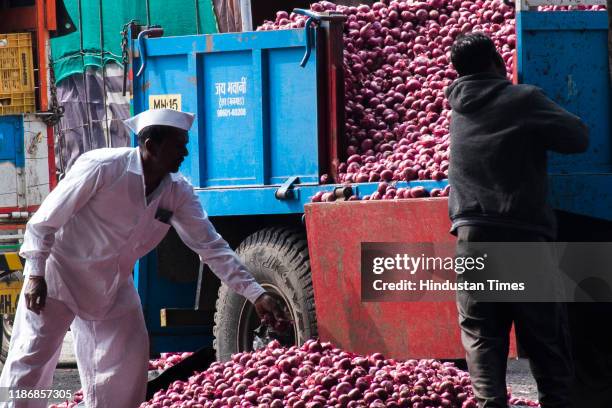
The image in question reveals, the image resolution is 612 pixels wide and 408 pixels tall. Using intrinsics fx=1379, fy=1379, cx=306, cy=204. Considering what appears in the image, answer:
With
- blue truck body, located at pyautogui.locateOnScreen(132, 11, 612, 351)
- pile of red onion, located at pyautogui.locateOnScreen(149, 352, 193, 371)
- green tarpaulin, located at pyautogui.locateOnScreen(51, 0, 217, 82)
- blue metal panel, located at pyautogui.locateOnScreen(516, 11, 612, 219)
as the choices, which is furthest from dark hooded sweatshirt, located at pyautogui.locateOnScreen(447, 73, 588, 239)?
green tarpaulin, located at pyautogui.locateOnScreen(51, 0, 217, 82)

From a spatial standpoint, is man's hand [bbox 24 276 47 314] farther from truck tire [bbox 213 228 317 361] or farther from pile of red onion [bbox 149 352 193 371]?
pile of red onion [bbox 149 352 193 371]

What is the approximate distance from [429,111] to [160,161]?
8.54 ft

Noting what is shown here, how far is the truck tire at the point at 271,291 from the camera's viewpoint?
27.6 ft

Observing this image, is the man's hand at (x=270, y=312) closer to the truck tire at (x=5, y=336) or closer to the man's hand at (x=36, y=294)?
the man's hand at (x=36, y=294)

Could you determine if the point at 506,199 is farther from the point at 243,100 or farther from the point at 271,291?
the point at 243,100

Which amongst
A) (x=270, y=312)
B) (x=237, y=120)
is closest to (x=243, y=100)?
(x=237, y=120)

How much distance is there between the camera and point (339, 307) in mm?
7980

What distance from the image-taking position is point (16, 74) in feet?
40.3

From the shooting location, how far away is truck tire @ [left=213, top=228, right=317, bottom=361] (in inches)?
331

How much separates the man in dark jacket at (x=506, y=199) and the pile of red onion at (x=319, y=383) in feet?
3.39

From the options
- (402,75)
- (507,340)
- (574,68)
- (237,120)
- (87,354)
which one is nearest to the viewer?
(507,340)

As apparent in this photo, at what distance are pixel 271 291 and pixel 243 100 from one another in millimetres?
1264

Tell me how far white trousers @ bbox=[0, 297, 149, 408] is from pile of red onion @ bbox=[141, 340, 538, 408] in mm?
953

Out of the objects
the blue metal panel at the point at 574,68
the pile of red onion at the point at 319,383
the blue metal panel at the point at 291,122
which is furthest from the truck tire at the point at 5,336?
the blue metal panel at the point at 574,68
